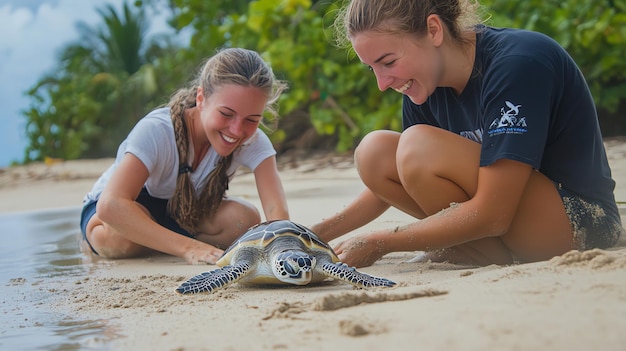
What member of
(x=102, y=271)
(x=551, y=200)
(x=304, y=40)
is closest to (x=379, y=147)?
(x=551, y=200)

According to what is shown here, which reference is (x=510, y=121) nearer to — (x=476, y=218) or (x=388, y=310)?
(x=476, y=218)

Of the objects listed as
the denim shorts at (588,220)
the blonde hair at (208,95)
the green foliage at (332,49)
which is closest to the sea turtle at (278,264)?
the denim shorts at (588,220)

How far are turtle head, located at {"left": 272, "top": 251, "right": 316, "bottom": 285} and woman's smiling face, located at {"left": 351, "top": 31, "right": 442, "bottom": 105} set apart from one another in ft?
2.16

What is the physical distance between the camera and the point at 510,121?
2.33 meters

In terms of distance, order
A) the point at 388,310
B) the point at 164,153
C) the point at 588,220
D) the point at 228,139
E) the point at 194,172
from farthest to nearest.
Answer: the point at 194,172 → the point at 164,153 → the point at 228,139 → the point at 588,220 → the point at 388,310

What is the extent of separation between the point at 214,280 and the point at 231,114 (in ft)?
3.60

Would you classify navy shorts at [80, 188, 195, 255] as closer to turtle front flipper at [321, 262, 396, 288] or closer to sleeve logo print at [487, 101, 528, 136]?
turtle front flipper at [321, 262, 396, 288]

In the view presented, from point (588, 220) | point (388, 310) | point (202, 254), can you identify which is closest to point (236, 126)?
point (202, 254)

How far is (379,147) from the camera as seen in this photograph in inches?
114

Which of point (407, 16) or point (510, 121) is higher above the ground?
point (407, 16)

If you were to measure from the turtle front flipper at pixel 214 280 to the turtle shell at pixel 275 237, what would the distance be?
17 centimetres

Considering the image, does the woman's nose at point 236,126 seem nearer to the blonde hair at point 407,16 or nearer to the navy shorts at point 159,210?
the navy shorts at point 159,210

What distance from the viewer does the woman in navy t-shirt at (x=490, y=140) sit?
2.36 m

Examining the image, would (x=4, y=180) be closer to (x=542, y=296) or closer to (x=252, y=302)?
(x=252, y=302)
